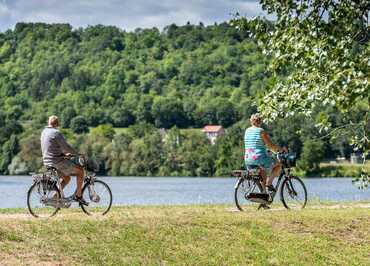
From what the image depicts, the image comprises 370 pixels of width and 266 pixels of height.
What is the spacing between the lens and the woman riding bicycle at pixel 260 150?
1952 cm

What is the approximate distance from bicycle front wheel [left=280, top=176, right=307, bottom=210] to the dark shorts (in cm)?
581

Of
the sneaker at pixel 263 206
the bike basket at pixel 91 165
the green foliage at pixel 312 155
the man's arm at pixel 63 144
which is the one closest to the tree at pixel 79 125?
the green foliage at pixel 312 155

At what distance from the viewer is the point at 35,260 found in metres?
14.8

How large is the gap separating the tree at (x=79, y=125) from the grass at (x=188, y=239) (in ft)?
445

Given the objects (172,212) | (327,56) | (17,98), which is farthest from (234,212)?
(17,98)

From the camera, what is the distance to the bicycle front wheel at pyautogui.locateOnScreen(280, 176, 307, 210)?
20406mm

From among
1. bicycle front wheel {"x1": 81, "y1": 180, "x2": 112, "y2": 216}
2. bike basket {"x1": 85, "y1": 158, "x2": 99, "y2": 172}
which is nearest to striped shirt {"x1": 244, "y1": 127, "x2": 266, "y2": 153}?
bicycle front wheel {"x1": 81, "y1": 180, "x2": 112, "y2": 216}

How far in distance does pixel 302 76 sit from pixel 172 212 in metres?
6.74

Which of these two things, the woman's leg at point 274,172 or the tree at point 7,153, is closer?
the woman's leg at point 274,172

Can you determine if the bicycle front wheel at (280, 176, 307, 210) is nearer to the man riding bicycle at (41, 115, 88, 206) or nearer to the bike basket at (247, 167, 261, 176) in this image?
the bike basket at (247, 167, 261, 176)

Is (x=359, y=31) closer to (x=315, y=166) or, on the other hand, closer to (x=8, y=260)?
(x=8, y=260)

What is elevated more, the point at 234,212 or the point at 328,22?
the point at 328,22

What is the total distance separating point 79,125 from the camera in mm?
Result: 154875

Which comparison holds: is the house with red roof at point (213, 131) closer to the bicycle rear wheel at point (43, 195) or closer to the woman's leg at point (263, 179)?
the woman's leg at point (263, 179)
